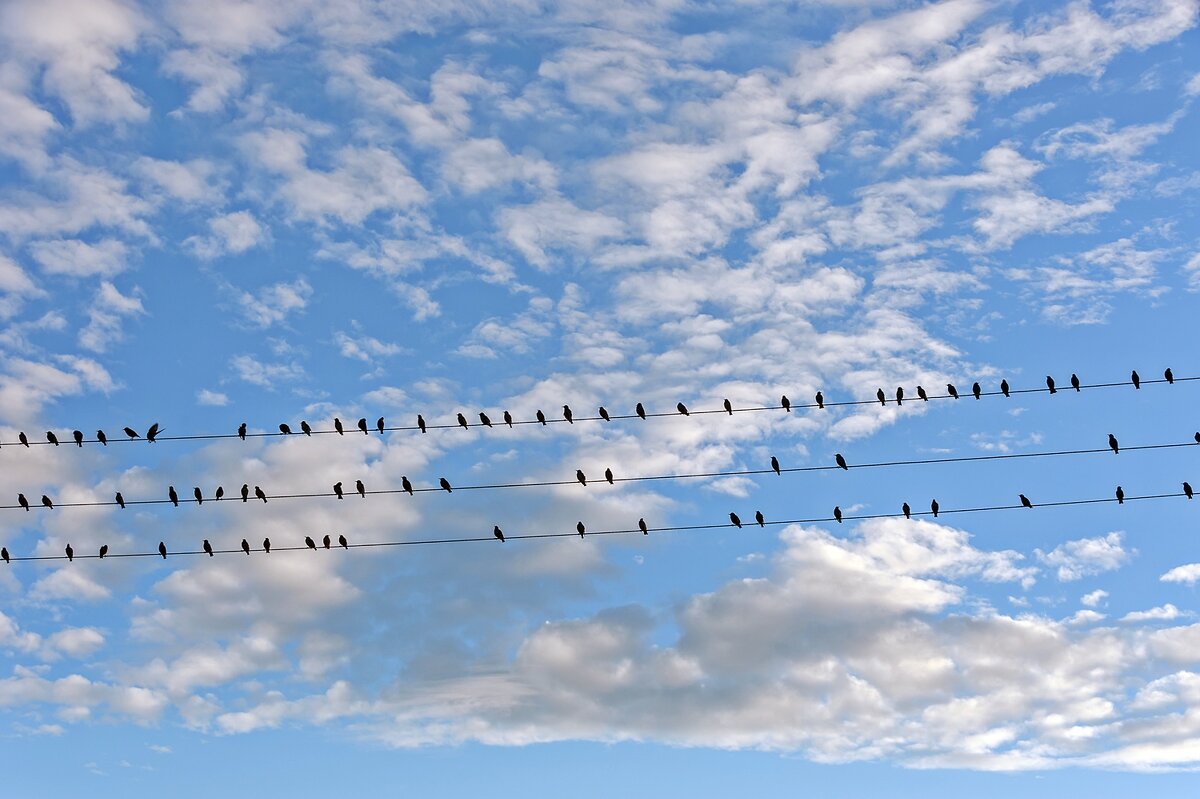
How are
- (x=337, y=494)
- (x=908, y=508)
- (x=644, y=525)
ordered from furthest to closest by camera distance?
(x=644, y=525), (x=908, y=508), (x=337, y=494)

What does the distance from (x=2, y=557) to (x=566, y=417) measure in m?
18.4

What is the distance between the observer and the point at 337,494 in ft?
117

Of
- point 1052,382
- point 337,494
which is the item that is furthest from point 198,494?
point 1052,382

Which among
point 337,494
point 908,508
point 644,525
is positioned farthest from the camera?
point 644,525

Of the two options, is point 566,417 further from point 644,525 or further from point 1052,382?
point 1052,382

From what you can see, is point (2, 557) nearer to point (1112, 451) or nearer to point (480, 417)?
point (480, 417)

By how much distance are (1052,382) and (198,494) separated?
26.7 metres

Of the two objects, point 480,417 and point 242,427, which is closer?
point 242,427

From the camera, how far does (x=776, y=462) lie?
41.8 meters

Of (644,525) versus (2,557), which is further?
(644,525)

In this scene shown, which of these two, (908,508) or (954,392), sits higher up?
(954,392)

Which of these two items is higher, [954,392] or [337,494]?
[954,392]

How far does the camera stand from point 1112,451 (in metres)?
36.8

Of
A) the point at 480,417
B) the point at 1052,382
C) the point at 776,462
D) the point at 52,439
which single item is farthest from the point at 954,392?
the point at 52,439
